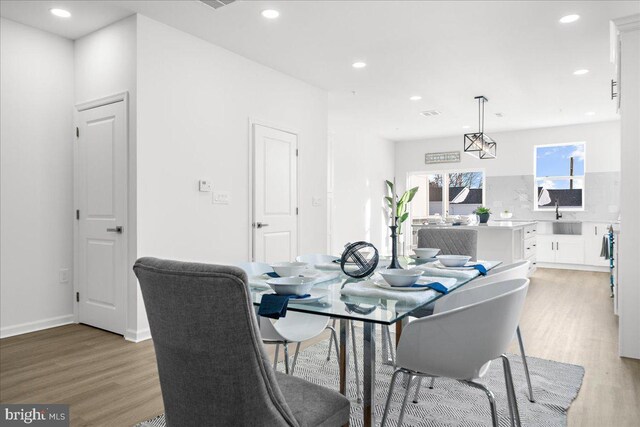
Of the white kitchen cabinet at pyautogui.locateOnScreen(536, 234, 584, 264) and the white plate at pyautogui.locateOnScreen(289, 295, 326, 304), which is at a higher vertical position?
the white plate at pyautogui.locateOnScreen(289, 295, 326, 304)

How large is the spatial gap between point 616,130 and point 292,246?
6601 mm

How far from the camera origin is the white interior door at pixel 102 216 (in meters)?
3.54

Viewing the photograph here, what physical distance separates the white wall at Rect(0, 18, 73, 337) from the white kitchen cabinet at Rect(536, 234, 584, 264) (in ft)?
24.9

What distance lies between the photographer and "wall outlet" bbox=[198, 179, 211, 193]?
386 centimetres

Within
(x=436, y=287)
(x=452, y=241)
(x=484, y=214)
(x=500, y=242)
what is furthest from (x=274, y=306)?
(x=484, y=214)

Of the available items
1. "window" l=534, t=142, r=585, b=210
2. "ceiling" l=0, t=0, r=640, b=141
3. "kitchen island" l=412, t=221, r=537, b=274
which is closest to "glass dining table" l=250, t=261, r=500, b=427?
"ceiling" l=0, t=0, r=640, b=141

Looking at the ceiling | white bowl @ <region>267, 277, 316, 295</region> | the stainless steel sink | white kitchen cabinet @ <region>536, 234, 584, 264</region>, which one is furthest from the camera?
the stainless steel sink

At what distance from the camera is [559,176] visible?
822 cm

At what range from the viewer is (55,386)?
99.5 inches

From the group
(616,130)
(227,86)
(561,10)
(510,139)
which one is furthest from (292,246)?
(616,130)

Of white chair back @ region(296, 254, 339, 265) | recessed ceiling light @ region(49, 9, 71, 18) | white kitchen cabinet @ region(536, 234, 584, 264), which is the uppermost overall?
recessed ceiling light @ region(49, 9, 71, 18)

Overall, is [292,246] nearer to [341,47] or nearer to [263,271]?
[341,47]

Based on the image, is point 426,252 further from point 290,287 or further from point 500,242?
point 500,242

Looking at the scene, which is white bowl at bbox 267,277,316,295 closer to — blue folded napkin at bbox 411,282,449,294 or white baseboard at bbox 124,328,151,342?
blue folded napkin at bbox 411,282,449,294
